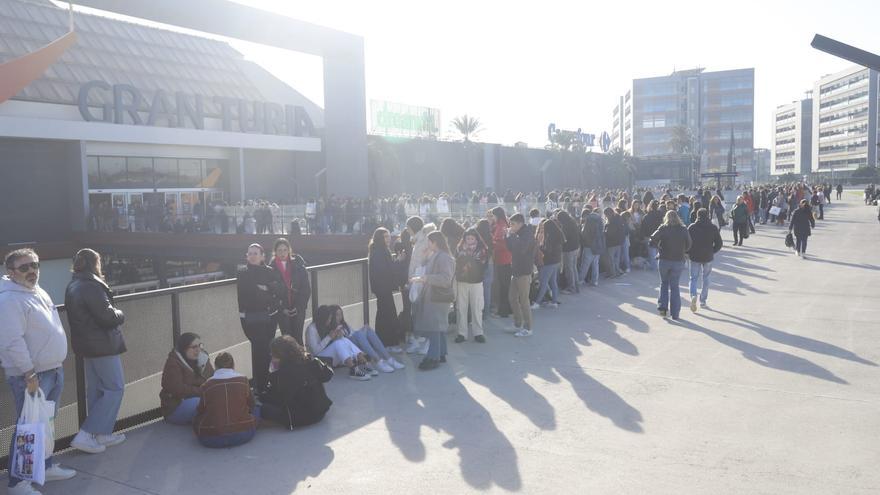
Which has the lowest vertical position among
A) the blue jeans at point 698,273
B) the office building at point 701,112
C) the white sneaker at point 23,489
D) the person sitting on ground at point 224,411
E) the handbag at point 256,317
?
the white sneaker at point 23,489

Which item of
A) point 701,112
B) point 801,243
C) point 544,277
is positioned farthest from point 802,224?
point 701,112

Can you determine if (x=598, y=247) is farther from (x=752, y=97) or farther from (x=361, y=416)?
(x=752, y=97)

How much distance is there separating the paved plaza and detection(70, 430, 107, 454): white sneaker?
76 mm

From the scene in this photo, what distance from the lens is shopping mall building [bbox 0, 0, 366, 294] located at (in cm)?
3469

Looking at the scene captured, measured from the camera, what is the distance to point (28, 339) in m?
5.36

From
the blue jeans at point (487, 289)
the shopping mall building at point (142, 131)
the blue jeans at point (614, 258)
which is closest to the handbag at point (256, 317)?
the blue jeans at point (487, 289)

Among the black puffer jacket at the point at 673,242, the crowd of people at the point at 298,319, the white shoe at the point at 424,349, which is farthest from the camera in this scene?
the black puffer jacket at the point at 673,242

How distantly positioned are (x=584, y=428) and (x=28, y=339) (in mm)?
4718

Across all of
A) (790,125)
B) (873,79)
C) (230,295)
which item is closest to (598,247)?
(230,295)

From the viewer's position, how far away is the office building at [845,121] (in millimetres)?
122688

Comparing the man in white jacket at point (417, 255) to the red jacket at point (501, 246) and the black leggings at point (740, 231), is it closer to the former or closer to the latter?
the red jacket at point (501, 246)

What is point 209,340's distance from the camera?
8.25 metres

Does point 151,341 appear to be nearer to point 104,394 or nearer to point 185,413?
point 185,413

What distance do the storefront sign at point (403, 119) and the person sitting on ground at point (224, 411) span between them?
55729mm
